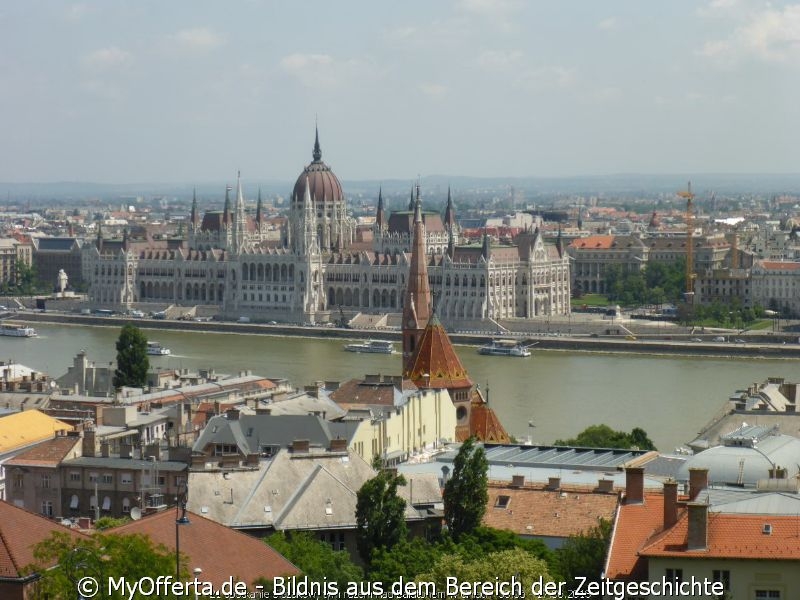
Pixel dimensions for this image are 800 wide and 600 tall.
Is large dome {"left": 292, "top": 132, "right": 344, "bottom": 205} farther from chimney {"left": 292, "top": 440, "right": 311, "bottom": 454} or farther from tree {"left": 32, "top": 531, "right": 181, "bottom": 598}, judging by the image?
tree {"left": 32, "top": 531, "right": 181, "bottom": 598}

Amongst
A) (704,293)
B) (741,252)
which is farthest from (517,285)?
(741,252)

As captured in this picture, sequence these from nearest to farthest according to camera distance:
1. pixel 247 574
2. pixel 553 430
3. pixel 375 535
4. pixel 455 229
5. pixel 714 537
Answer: pixel 714 537 → pixel 247 574 → pixel 375 535 → pixel 553 430 → pixel 455 229

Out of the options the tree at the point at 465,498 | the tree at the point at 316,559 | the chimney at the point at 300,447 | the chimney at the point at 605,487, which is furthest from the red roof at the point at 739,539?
the chimney at the point at 300,447

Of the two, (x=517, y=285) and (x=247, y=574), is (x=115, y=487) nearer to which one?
(x=247, y=574)

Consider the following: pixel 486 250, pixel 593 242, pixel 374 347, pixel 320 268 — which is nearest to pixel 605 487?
pixel 374 347

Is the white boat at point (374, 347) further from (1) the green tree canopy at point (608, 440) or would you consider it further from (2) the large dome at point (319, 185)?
(1) the green tree canopy at point (608, 440)

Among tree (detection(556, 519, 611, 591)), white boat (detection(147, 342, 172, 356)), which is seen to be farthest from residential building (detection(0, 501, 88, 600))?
A: white boat (detection(147, 342, 172, 356))

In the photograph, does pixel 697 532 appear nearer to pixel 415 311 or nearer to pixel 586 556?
pixel 586 556
